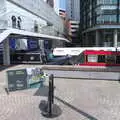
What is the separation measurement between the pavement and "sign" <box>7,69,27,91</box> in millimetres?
476

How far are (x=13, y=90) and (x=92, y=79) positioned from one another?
5.74 meters

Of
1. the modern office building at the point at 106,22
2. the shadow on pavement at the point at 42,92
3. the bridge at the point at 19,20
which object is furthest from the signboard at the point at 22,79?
the modern office building at the point at 106,22

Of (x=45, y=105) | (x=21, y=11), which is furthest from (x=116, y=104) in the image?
(x=21, y=11)

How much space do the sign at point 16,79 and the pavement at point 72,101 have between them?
476 millimetres

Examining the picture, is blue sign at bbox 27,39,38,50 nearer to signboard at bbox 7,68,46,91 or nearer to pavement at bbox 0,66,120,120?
pavement at bbox 0,66,120,120

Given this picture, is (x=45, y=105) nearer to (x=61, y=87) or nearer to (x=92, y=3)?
(x=61, y=87)

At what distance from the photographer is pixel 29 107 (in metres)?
8.99

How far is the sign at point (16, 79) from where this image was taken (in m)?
11.7

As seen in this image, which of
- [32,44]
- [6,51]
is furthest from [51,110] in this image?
[32,44]

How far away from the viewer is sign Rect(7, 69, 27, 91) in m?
11.7

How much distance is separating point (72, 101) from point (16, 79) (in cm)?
369

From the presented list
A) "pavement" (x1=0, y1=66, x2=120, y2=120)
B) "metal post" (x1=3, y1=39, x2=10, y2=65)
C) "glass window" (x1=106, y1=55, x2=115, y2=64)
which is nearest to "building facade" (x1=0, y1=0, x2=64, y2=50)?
"metal post" (x1=3, y1=39, x2=10, y2=65)

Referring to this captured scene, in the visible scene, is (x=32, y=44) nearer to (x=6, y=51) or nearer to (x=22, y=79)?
(x=6, y=51)

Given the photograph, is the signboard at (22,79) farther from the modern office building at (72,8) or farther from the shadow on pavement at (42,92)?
the modern office building at (72,8)
